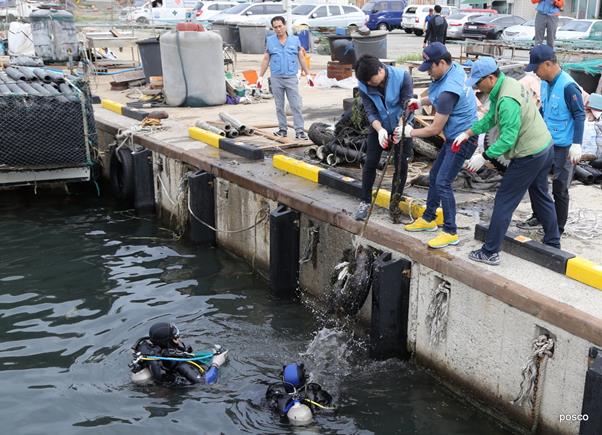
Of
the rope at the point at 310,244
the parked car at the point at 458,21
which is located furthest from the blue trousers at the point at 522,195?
the parked car at the point at 458,21

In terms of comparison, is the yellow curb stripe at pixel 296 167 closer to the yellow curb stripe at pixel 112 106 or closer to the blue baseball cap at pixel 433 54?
the blue baseball cap at pixel 433 54

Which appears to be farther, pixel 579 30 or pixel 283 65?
pixel 579 30

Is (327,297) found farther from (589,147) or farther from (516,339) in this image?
(589,147)

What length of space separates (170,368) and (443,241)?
8.93ft

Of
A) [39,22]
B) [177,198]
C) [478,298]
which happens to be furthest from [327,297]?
[39,22]

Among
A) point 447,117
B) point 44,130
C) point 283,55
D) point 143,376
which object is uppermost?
point 283,55

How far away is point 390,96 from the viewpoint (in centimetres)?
697

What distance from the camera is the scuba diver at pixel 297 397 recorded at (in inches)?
230

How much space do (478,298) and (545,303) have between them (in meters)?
0.70

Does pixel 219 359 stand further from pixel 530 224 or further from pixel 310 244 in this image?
pixel 530 224

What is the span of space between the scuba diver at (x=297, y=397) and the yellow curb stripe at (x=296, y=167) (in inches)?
136

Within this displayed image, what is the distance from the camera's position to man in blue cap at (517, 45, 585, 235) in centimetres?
634

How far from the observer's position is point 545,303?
5.36 meters

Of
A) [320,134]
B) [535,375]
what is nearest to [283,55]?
[320,134]
